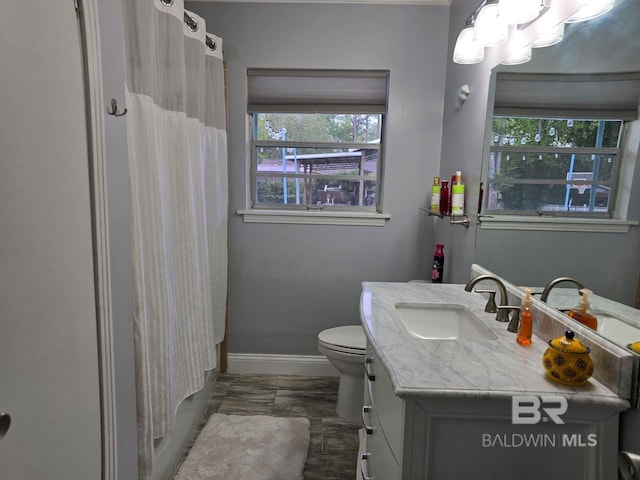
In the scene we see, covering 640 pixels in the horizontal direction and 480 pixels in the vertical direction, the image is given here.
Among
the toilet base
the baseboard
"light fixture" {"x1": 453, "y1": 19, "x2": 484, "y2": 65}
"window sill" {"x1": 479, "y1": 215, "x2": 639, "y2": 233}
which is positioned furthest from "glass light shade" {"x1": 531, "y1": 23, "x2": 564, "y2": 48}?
the baseboard

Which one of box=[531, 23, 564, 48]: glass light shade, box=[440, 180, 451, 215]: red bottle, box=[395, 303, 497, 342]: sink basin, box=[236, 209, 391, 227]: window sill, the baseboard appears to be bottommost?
the baseboard

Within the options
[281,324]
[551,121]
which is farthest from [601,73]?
[281,324]

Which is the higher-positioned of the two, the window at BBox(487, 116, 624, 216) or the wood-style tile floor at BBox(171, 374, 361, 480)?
the window at BBox(487, 116, 624, 216)

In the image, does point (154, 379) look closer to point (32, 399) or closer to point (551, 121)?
point (32, 399)

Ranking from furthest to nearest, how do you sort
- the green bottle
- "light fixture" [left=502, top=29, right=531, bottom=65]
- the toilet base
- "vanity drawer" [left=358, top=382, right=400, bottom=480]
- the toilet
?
1. the toilet base
2. the toilet
3. the green bottle
4. "light fixture" [left=502, top=29, right=531, bottom=65]
5. "vanity drawer" [left=358, top=382, right=400, bottom=480]

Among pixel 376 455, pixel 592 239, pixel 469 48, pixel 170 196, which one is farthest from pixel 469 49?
pixel 376 455

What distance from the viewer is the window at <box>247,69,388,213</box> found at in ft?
8.43

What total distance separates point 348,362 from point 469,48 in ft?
5.50

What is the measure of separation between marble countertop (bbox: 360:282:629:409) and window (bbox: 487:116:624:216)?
1.49 feet

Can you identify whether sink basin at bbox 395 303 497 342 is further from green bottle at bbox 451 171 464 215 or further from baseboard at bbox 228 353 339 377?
baseboard at bbox 228 353 339 377

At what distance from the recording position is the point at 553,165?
1.29 meters

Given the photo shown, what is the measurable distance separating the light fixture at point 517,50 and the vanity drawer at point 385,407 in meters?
1.24

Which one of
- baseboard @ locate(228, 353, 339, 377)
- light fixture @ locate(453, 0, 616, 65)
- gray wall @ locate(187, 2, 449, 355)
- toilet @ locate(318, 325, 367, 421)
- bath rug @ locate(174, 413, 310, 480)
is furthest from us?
baseboard @ locate(228, 353, 339, 377)

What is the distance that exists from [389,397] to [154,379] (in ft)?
3.05
